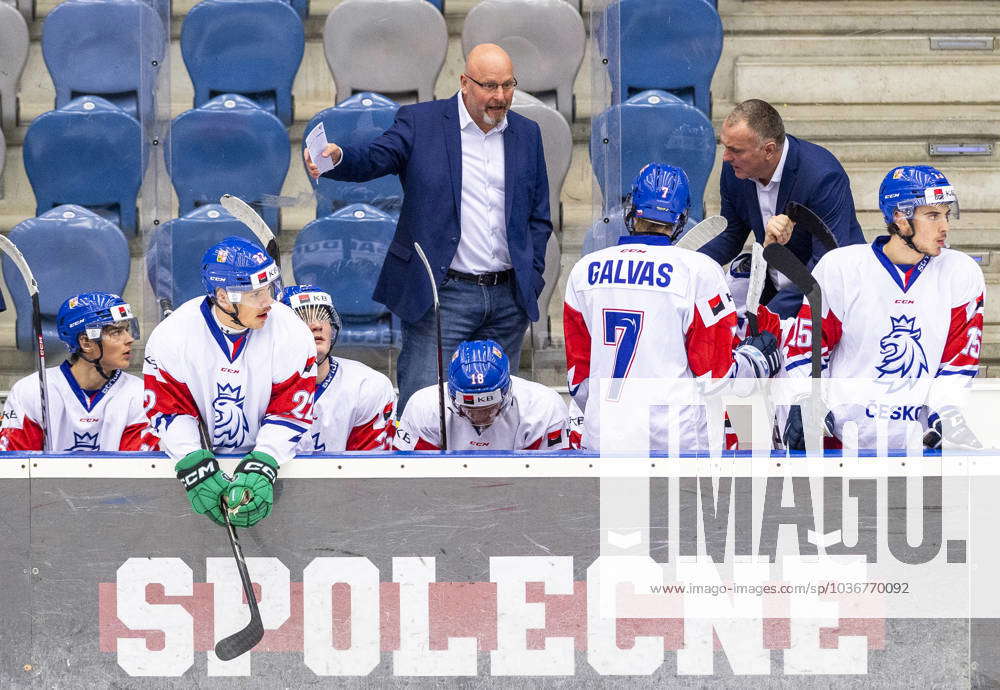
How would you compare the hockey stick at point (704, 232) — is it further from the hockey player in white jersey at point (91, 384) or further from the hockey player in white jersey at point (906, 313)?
the hockey player in white jersey at point (91, 384)

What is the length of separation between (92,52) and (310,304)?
2.20 meters

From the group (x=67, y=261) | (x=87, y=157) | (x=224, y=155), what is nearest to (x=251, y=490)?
(x=67, y=261)

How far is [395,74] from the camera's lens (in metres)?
5.58

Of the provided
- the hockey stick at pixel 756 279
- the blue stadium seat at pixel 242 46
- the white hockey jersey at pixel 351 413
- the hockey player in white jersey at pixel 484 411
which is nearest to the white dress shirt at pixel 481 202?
the hockey player in white jersey at pixel 484 411

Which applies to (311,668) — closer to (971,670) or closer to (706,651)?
(706,651)

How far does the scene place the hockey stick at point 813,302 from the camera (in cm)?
331

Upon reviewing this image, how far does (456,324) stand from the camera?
416 centimetres

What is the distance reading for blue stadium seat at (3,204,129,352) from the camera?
506cm

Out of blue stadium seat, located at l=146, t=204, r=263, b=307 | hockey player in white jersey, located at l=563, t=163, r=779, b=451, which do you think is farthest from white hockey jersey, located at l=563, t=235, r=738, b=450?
blue stadium seat, located at l=146, t=204, r=263, b=307

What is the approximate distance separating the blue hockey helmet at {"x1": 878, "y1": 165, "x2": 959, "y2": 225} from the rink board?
0.62 m

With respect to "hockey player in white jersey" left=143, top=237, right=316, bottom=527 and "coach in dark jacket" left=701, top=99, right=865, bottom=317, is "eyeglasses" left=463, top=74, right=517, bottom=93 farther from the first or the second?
"hockey player in white jersey" left=143, top=237, right=316, bottom=527

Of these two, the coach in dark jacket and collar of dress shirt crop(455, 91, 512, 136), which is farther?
collar of dress shirt crop(455, 91, 512, 136)

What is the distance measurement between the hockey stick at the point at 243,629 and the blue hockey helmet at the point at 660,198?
3.69 feet

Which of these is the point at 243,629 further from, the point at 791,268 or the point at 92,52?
the point at 92,52
